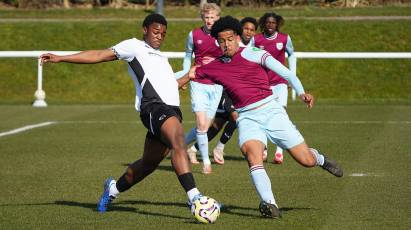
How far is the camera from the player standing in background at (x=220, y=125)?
16172 mm

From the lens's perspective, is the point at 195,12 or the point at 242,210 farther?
the point at 195,12

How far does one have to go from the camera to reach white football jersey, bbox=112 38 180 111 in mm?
11148

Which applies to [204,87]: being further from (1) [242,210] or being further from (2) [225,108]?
(1) [242,210]

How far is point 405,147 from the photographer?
17719mm

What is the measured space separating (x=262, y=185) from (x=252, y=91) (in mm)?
1023

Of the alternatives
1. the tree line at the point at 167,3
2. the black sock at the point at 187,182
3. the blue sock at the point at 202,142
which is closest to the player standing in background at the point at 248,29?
the blue sock at the point at 202,142

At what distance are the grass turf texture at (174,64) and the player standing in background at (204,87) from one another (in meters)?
13.5

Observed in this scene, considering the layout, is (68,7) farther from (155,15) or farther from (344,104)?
(155,15)

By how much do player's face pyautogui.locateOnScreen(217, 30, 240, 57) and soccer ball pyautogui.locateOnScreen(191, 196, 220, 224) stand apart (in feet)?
5.23

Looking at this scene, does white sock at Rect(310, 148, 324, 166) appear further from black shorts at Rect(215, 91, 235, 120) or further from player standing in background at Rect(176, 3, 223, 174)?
black shorts at Rect(215, 91, 235, 120)

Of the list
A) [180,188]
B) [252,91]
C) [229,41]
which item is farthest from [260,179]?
[180,188]

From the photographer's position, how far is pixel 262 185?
10.9 m

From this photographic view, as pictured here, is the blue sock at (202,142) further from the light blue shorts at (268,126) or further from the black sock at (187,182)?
the black sock at (187,182)

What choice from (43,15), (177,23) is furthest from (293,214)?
(43,15)
